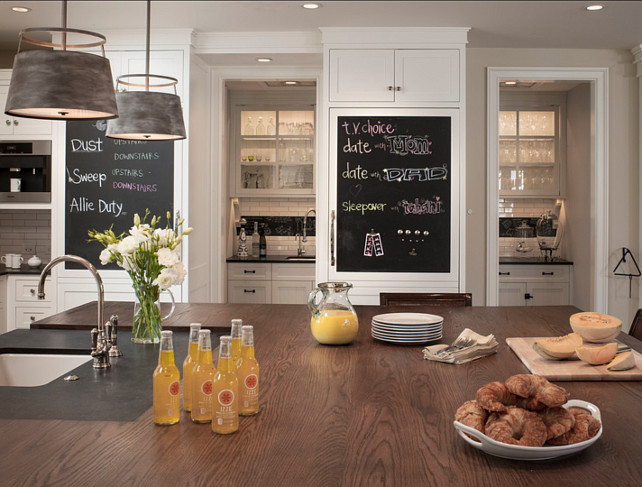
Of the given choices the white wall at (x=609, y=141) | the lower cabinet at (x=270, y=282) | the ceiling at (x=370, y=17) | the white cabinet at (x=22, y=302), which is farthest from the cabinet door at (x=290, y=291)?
the ceiling at (x=370, y=17)

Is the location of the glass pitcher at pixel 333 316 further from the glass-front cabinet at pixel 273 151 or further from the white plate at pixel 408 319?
the glass-front cabinet at pixel 273 151

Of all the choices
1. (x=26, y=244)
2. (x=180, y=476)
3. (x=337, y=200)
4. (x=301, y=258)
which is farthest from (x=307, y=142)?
(x=180, y=476)

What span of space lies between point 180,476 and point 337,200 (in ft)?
12.4

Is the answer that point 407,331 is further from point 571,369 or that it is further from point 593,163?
point 593,163

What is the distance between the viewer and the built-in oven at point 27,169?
496cm

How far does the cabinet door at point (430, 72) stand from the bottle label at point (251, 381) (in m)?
3.67

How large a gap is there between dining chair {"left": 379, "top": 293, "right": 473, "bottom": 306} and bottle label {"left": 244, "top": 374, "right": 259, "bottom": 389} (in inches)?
75.2

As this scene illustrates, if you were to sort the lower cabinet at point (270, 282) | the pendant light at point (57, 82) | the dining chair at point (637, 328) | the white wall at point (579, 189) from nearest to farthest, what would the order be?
the pendant light at point (57, 82)
the dining chair at point (637, 328)
the white wall at point (579, 189)
the lower cabinet at point (270, 282)

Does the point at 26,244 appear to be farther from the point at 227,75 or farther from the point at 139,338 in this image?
the point at 139,338

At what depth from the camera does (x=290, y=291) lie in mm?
6297

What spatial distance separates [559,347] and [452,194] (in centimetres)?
294

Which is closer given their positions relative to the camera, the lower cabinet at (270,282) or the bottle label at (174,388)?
the bottle label at (174,388)

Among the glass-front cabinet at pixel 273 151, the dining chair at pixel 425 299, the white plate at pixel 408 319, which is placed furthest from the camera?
the glass-front cabinet at pixel 273 151

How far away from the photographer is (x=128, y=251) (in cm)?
218
